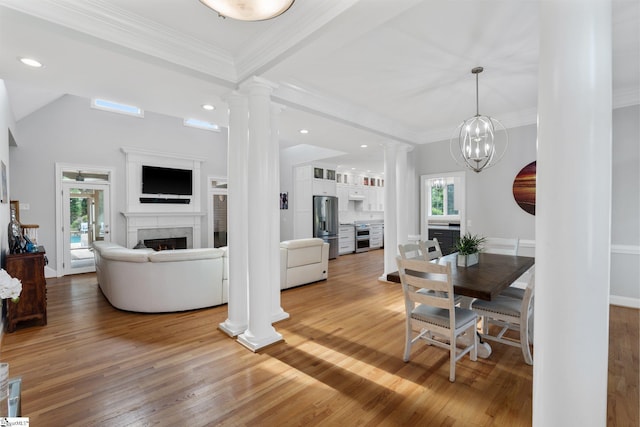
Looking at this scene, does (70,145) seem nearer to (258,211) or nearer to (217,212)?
(217,212)

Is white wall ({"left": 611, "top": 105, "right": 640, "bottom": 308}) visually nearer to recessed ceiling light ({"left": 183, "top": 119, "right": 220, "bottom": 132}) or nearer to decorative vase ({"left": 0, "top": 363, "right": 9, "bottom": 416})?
decorative vase ({"left": 0, "top": 363, "right": 9, "bottom": 416})

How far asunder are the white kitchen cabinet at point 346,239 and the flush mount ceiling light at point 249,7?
7.30 meters

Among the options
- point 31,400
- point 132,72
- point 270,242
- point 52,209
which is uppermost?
point 132,72

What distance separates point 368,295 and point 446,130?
3.32 metres

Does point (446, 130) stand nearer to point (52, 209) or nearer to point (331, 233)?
point (331, 233)

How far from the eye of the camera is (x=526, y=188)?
15.1 ft

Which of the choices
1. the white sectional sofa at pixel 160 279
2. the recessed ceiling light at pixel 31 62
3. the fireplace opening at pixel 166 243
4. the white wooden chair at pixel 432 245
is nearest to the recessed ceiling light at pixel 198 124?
the fireplace opening at pixel 166 243

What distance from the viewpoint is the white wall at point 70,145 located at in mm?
5480

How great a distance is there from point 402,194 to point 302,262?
224 cm

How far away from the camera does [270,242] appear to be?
3.09 metres

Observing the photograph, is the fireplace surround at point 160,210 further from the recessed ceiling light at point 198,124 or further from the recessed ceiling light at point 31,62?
the recessed ceiling light at point 31,62

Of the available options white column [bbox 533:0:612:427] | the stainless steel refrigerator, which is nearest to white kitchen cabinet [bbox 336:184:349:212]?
the stainless steel refrigerator

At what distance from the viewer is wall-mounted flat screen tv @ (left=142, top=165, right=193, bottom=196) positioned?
6.78 meters

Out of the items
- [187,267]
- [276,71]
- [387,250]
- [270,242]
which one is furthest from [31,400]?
[387,250]
